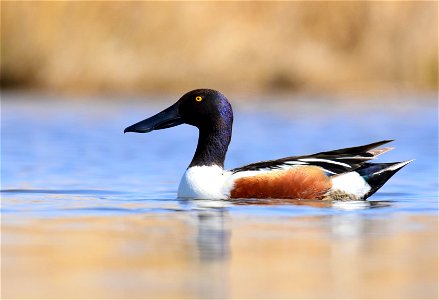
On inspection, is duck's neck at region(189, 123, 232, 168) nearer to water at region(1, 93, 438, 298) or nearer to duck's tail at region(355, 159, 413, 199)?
water at region(1, 93, 438, 298)

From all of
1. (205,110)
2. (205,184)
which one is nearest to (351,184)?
(205,184)

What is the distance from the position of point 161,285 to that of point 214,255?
33.4 inches

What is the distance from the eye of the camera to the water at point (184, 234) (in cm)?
525

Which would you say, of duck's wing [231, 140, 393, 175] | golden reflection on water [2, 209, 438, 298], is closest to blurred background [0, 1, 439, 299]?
golden reflection on water [2, 209, 438, 298]

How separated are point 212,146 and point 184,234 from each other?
7.67 ft

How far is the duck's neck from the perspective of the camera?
895cm

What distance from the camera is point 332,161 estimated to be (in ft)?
28.3

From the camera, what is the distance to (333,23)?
24.6m

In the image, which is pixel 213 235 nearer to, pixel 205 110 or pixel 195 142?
pixel 205 110

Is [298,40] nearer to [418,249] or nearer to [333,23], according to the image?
[333,23]

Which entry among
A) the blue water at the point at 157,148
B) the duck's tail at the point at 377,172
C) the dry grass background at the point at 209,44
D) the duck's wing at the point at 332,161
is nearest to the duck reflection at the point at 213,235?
the blue water at the point at 157,148

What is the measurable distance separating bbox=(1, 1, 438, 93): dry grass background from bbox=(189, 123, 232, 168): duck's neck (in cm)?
1496

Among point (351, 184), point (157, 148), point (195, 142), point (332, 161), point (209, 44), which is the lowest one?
point (351, 184)

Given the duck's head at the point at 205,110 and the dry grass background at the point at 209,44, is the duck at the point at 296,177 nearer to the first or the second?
the duck's head at the point at 205,110
